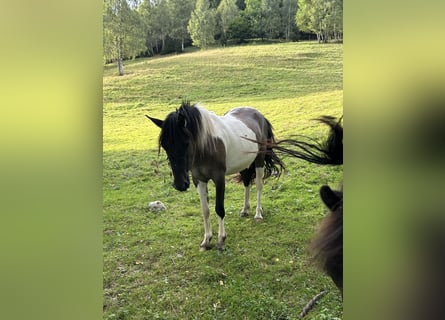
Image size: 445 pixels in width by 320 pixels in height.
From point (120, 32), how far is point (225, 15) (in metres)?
0.47

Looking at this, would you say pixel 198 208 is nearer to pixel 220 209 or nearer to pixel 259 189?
pixel 220 209

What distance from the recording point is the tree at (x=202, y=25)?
1.65 metres

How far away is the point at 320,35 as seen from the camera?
57.9 inches

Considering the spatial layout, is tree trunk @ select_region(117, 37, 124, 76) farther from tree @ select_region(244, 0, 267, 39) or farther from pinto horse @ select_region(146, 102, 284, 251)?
tree @ select_region(244, 0, 267, 39)

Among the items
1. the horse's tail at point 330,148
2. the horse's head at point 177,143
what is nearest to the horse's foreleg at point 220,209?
the horse's head at point 177,143

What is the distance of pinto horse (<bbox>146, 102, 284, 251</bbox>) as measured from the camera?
66.9 inches

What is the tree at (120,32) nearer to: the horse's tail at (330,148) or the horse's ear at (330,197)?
the horse's tail at (330,148)

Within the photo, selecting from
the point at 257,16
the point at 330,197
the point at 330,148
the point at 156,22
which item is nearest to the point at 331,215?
the point at 330,197

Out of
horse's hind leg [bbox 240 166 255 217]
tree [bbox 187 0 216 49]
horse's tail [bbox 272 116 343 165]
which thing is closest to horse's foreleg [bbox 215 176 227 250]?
horse's hind leg [bbox 240 166 255 217]

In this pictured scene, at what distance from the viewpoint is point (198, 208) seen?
187 centimetres

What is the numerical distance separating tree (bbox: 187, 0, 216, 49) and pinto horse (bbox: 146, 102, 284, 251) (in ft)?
0.96
